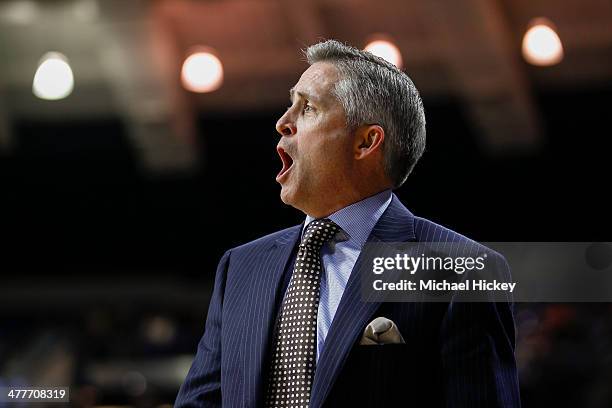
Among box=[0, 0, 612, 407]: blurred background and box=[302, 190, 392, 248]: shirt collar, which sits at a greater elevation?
box=[0, 0, 612, 407]: blurred background

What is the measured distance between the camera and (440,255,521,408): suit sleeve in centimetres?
137

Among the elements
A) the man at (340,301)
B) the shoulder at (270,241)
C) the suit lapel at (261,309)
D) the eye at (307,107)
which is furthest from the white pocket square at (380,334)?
the eye at (307,107)

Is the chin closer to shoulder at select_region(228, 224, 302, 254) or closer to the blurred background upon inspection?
shoulder at select_region(228, 224, 302, 254)

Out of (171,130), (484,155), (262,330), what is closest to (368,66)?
(262,330)

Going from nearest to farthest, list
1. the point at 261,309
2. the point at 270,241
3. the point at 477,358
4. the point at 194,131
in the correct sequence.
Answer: the point at 477,358, the point at 261,309, the point at 270,241, the point at 194,131

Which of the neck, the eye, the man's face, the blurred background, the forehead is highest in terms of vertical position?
the blurred background

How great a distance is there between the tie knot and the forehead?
189mm

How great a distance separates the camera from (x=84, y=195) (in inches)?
203

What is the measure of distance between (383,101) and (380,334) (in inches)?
14.6

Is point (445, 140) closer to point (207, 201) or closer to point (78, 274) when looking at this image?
point (207, 201)

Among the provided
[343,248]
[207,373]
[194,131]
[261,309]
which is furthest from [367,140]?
[194,131]

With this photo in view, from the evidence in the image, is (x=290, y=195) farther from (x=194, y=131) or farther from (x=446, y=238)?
(x=194, y=131)

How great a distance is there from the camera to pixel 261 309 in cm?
150

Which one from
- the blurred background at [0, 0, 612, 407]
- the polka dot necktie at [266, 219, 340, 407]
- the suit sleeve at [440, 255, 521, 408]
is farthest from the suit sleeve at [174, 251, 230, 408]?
the blurred background at [0, 0, 612, 407]
